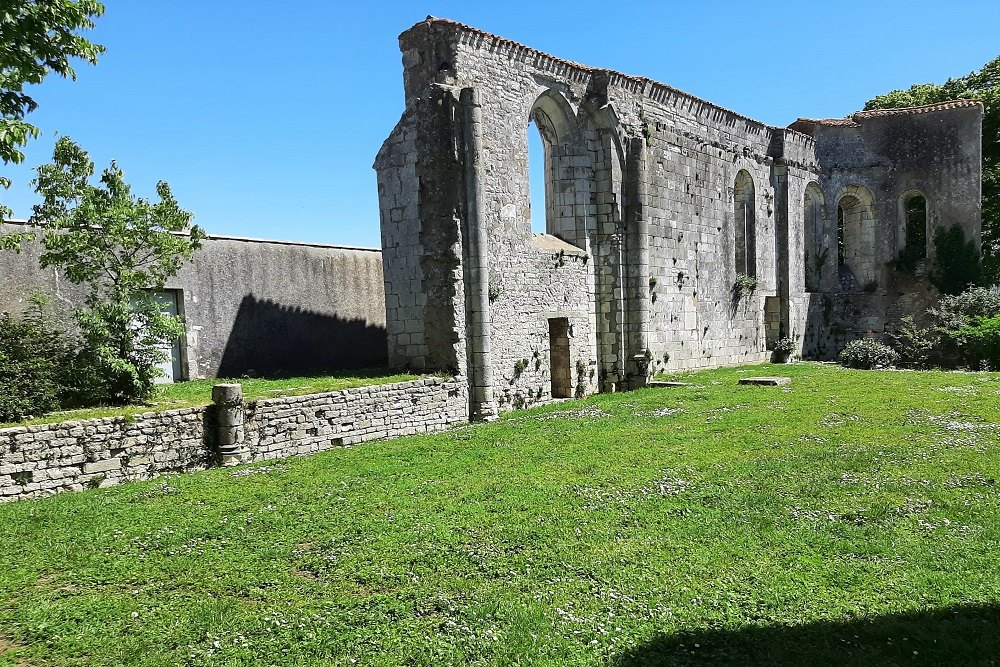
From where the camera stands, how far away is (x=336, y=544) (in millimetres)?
6781

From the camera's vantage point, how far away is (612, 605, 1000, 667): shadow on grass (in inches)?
175

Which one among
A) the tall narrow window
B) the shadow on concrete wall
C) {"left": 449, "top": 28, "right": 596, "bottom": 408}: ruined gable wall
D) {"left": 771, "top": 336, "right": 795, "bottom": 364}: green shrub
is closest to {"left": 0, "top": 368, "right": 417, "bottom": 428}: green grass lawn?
the shadow on concrete wall

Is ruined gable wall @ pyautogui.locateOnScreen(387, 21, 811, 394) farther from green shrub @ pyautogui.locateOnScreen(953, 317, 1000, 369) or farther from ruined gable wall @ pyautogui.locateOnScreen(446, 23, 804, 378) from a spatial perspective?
green shrub @ pyautogui.locateOnScreen(953, 317, 1000, 369)

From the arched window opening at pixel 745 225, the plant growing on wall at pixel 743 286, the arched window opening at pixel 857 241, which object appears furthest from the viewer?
the arched window opening at pixel 857 241

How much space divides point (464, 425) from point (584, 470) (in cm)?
483

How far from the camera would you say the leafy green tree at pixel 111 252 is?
1028 centimetres

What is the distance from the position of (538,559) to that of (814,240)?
25.2 m

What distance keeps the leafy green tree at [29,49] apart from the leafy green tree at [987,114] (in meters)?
29.6

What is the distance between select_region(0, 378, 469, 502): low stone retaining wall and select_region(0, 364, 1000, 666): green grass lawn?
0.55 meters

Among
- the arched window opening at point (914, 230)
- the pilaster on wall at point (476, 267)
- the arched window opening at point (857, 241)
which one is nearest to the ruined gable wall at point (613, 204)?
the pilaster on wall at point (476, 267)

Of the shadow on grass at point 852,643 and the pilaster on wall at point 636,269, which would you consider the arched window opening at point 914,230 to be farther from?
the shadow on grass at point 852,643

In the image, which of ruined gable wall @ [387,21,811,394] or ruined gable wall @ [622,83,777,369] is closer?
ruined gable wall @ [387,21,811,394]

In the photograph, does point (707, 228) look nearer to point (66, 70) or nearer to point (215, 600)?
point (66, 70)

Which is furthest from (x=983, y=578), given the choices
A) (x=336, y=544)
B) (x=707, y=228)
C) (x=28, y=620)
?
(x=707, y=228)
